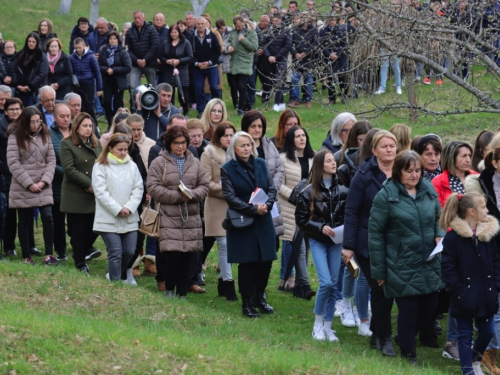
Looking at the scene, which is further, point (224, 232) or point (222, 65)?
point (222, 65)

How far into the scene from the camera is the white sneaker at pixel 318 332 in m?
10.2

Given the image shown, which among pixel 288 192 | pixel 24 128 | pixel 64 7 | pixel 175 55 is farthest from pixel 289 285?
pixel 64 7

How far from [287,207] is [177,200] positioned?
177 centimetres

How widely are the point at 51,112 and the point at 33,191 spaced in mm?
2595

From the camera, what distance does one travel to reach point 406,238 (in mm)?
8938

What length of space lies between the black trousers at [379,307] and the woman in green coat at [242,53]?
557 inches

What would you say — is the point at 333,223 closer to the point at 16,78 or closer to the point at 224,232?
the point at 224,232

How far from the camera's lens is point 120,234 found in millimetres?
11758

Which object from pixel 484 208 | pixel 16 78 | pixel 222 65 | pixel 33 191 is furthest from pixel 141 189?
pixel 222 65

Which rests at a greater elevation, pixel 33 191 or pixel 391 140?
pixel 391 140

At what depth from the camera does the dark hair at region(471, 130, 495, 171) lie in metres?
10.7

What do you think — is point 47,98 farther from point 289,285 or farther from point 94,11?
point 94,11

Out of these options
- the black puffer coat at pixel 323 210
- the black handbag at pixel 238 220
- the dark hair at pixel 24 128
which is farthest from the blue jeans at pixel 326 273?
the dark hair at pixel 24 128

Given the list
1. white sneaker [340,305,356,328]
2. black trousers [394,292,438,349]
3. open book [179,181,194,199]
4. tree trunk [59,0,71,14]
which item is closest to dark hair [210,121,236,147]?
open book [179,181,194,199]
